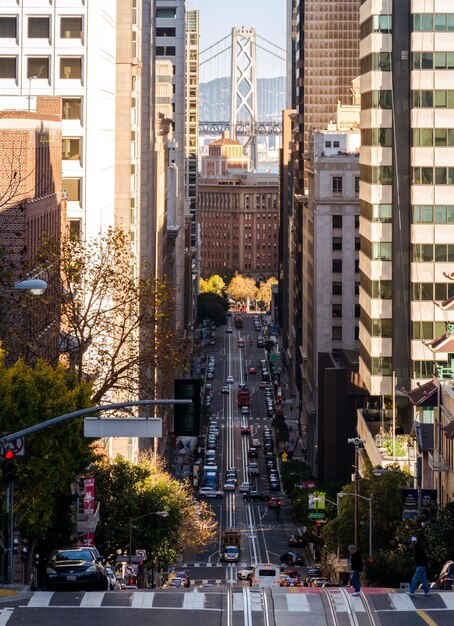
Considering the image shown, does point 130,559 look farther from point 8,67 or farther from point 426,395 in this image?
point 8,67

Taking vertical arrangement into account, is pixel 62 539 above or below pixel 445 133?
below

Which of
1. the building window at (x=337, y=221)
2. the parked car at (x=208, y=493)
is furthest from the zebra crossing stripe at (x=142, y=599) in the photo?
the building window at (x=337, y=221)

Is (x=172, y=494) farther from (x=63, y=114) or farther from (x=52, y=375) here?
(x=52, y=375)

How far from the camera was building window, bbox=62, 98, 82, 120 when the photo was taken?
→ 104 meters

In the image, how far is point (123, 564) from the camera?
3396 inches

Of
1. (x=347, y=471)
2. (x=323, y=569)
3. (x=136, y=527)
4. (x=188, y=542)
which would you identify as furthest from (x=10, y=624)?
(x=347, y=471)

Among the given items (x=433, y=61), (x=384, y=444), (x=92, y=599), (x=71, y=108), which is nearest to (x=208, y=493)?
(x=384, y=444)

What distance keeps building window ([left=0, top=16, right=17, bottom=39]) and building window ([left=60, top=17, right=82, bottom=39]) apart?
291 centimetres

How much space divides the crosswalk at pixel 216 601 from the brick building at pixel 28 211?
14.6m

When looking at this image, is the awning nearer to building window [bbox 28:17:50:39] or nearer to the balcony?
the balcony

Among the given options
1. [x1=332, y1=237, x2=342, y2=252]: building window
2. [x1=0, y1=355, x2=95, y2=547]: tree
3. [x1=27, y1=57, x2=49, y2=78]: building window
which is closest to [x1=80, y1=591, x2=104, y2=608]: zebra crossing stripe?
[x1=0, y1=355, x2=95, y2=547]: tree

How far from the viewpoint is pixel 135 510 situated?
275 feet

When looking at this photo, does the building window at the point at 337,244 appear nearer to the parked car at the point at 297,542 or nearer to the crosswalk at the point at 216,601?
the parked car at the point at 297,542

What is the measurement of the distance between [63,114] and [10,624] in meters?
65.8
